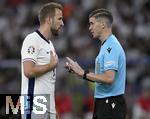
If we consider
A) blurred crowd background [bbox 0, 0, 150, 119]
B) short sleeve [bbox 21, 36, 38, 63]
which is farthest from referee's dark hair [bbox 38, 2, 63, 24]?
blurred crowd background [bbox 0, 0, 150, 119]

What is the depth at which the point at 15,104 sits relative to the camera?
34.4 ft

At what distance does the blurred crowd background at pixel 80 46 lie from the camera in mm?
15195

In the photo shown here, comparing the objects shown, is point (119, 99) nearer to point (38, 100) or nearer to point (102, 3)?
point (38, 100)

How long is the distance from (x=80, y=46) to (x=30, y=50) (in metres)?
8.00

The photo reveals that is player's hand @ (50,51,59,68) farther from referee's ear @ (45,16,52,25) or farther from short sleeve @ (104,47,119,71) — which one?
short sleeve @ (104,47,119,71)

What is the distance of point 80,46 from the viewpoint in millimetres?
17656

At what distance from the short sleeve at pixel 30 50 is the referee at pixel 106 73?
0.50 meters

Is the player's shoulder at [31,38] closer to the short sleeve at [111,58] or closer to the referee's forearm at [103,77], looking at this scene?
the referee's forearm at [103,77]

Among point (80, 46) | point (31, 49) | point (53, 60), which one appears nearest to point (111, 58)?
point (53, 60)

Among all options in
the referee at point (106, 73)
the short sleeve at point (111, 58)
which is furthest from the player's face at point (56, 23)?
the short sleeve at point (111, 58)

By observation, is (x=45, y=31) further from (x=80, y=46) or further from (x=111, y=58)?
(x=80, y=46)

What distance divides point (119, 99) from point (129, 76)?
569cm

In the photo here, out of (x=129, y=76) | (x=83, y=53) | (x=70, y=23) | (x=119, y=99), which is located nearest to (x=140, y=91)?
(x=129, y=76)

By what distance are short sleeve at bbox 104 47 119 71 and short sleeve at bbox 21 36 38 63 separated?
98 cm
